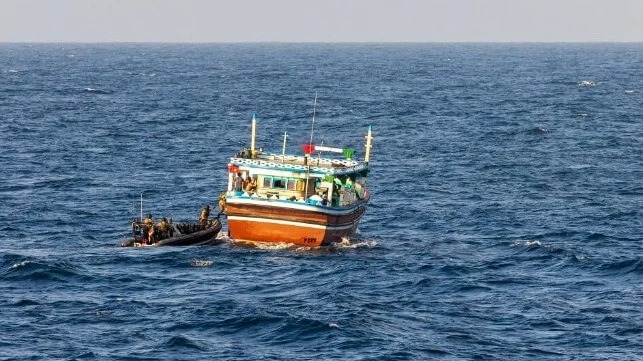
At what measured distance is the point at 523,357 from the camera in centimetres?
4484

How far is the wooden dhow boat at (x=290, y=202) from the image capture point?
62.6m

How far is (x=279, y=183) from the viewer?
64312mm

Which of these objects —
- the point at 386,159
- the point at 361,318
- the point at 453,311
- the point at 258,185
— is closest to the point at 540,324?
the point at 453,311

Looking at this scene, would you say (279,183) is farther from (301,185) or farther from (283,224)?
(283,224)

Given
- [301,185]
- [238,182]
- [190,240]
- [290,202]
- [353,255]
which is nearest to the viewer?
[290,202]

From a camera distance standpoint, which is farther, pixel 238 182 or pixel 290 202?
pixel 238 182

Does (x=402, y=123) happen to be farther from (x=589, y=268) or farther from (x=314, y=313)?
(x=314, y=313)

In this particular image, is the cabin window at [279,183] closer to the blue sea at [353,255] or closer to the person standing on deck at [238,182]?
the person standing on deck at [238,182]

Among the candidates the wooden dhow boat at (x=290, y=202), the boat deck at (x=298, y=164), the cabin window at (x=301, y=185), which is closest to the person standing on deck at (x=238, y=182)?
the wooden dhow boat at (x=290, y=202)

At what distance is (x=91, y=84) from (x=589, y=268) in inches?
5842

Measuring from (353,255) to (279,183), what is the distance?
5539 mm

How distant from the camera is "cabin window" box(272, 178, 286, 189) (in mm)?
64188

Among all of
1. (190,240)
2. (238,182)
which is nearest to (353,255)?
(238,182)

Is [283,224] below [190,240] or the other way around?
the other way around
